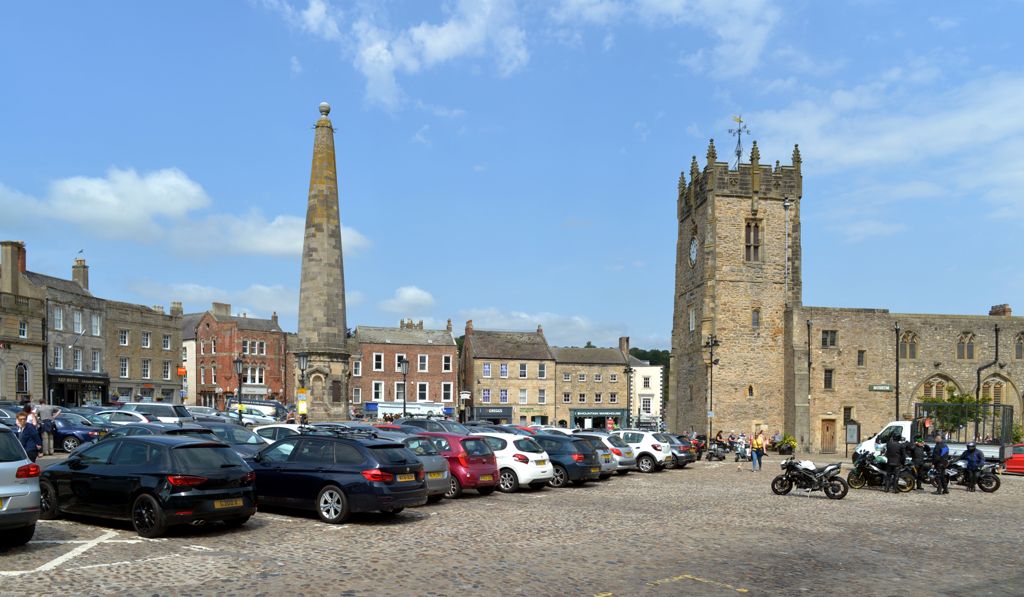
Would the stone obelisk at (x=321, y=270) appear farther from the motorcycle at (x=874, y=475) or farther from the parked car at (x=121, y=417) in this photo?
the motorcycle at (x=874, y=475)

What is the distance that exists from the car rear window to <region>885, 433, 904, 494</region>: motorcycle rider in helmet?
431 inches

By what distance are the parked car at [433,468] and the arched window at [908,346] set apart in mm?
45784

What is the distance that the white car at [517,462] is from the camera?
21625 millimetres

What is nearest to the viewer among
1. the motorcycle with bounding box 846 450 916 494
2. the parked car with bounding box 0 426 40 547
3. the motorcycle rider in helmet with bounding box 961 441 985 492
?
the parked car with bounding box 0 426 40 547

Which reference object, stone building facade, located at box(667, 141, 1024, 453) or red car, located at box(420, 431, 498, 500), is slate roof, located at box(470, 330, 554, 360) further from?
red car, located at box(420, 431, 498, 500)

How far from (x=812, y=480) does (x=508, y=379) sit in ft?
179

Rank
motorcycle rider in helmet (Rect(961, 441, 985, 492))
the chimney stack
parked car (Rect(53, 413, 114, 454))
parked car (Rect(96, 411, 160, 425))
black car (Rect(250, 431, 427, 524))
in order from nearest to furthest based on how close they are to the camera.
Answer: black car (Rect(250, 431, 427, 524)) < motorcycle rider in helmet (Rect(961, 441, 985, 492)) < parked car (Rect(53, 413, 114, 454)) < parked car (Rect(96, 411, 160, 425)) < the chimney stack

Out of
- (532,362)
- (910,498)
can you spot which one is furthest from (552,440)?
(532,362)

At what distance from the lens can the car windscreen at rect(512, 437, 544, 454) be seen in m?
22.1

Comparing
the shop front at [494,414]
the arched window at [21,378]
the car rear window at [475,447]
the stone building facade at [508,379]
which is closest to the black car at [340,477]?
the car rear window at [475,447]

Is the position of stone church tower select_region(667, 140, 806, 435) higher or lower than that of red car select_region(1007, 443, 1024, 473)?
higher

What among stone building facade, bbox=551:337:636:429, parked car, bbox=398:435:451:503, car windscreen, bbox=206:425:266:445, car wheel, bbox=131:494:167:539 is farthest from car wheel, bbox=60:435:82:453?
stone building facade, bbox=551:337:636:429

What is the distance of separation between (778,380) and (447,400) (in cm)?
3080

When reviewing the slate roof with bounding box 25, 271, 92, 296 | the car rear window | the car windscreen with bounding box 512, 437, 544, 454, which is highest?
the slate roof with bounding box 25, 271, 92, 296
